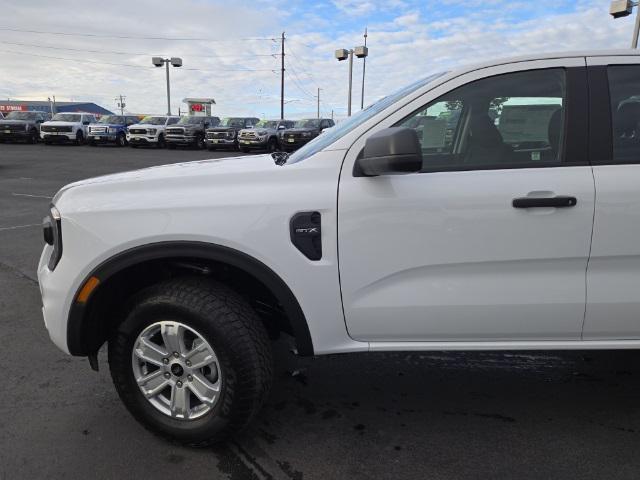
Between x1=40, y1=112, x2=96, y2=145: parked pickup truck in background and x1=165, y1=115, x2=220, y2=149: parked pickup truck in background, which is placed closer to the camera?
x1=40, y1=112, x2=96, y2=145: parked pickup truck in background

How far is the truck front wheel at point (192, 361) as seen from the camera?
246 centimetres

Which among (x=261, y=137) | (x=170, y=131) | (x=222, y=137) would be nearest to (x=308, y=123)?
(x=261, y=137)

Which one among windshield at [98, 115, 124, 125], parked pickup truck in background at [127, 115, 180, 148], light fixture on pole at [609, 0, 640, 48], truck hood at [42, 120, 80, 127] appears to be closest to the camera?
light fixture on pole at [609, 0, 640, 48]

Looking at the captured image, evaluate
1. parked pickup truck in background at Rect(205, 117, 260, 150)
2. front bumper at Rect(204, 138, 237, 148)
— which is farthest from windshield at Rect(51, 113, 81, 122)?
front bumper at Rect(204, 138, 237, 148)

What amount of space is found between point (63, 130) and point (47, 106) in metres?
72.1

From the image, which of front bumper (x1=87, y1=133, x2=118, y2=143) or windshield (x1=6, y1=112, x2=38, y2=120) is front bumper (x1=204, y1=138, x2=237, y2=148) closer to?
front bumper (x1=87, y1=133, x2=118, y2=143)

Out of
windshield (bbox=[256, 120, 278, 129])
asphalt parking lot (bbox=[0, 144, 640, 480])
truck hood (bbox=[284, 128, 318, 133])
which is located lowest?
asphalt parking lot (bbox=[0, 144, 640, 480])

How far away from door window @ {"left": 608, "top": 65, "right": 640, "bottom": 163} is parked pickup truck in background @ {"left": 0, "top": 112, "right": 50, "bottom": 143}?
32461 mm

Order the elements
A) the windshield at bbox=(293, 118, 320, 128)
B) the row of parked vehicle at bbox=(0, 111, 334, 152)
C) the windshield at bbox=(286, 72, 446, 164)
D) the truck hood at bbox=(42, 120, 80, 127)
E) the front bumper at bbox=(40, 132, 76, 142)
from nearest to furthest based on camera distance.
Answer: the windshield at bbox=(286, 72, 446, 164) < the row of parked vehicle at bbox=(0, 111, 334, 152) < the truck hood at bbox=(42, 120, 80, 127) < the front bumper at bbox=(40, 132, 76, 142) < the windshield at bbox=(293, 118, 320, 128)

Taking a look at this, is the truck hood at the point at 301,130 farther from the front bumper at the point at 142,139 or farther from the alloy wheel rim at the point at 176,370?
the alloy wheel rim at the point at 176,370

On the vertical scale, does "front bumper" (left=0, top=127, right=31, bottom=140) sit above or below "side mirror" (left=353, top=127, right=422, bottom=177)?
above

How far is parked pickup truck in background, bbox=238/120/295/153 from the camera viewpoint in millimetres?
28141

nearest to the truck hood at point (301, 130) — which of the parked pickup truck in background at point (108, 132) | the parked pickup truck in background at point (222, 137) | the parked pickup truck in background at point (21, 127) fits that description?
the parked pickup truck in background at point (222, 137)

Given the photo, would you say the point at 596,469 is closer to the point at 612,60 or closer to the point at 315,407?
the point at 315,407
